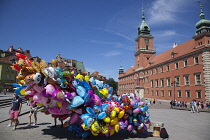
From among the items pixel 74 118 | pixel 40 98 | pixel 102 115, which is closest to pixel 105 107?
pixel 102 115

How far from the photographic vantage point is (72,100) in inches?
216

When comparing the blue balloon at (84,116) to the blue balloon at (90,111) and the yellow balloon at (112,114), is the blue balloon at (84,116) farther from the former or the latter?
the yellow balloon at (112,114)

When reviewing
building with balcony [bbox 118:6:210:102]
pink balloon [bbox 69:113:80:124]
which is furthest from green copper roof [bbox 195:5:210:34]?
pink balloon [bbox 69:113:80:124]

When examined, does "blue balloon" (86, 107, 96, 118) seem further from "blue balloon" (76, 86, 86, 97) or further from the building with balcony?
the building with balcony

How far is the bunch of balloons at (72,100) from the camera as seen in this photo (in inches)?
205

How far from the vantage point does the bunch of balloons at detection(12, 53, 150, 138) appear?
5207 mm

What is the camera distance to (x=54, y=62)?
5.87m

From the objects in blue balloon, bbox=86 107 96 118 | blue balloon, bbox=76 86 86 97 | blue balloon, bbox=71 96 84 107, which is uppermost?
blue balloon, bbox=76 86 86 97

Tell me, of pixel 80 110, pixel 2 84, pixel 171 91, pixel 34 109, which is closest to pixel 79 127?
pixel 80 110

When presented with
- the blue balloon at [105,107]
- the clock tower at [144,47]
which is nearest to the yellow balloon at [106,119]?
the blue balloon at [105,107]

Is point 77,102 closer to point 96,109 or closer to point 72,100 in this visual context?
point 72,100

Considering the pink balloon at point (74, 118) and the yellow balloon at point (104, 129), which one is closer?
the yellow balloon at point (104, 129)

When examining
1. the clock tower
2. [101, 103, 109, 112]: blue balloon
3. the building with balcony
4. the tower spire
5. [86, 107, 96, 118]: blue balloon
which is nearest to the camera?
[86, 107, 96, 118]: blue balloon

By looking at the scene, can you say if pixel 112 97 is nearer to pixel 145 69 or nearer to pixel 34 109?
pixel 34 109
